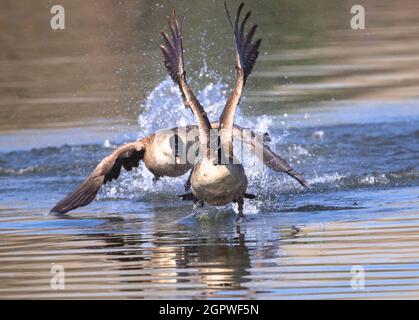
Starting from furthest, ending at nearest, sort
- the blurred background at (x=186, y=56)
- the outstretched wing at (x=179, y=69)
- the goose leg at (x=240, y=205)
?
the blurred background at (x=186, y=56) → the goose leg at (x=240, y=205) → the outstretched wing at (x=179, y=69)

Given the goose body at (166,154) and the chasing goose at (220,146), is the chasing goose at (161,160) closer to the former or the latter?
the goose body at (166,154)

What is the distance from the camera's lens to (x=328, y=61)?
64.1 feet

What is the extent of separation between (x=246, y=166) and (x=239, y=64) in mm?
2239

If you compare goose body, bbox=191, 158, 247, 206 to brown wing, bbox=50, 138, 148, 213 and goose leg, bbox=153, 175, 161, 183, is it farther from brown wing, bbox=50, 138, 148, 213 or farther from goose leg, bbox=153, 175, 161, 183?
goose leg, bbox=153, 175, 161, 183

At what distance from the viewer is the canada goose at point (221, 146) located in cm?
1045

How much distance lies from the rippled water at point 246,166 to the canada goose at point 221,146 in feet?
1.33

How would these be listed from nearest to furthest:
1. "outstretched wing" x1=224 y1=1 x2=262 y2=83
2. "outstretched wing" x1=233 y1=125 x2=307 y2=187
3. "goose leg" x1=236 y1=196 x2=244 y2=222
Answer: "outstretched wing" x1=224 y1=1 x2=262 y2=83
"goose leg" x1=236 y1=196 x2=244 y2=222
"outstretched wing" x1=233 y1=125 x2=307 y2=187

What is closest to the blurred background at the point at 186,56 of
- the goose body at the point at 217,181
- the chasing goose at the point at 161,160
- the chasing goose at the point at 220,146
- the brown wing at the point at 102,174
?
the brown wing at the point at 102,174

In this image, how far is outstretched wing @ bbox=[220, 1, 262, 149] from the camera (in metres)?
10.6

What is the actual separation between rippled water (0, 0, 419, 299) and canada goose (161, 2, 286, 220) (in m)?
0.40

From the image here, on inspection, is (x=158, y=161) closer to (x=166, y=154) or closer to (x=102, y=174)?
(x=166, y=154)

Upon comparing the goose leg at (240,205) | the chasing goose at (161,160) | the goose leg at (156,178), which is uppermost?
the chasing goose at (161,160)

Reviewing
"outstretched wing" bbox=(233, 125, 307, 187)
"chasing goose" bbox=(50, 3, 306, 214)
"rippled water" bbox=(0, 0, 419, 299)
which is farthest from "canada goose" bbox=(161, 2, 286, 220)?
"chasing goose" bbox=(50, 3, 306, 214)
